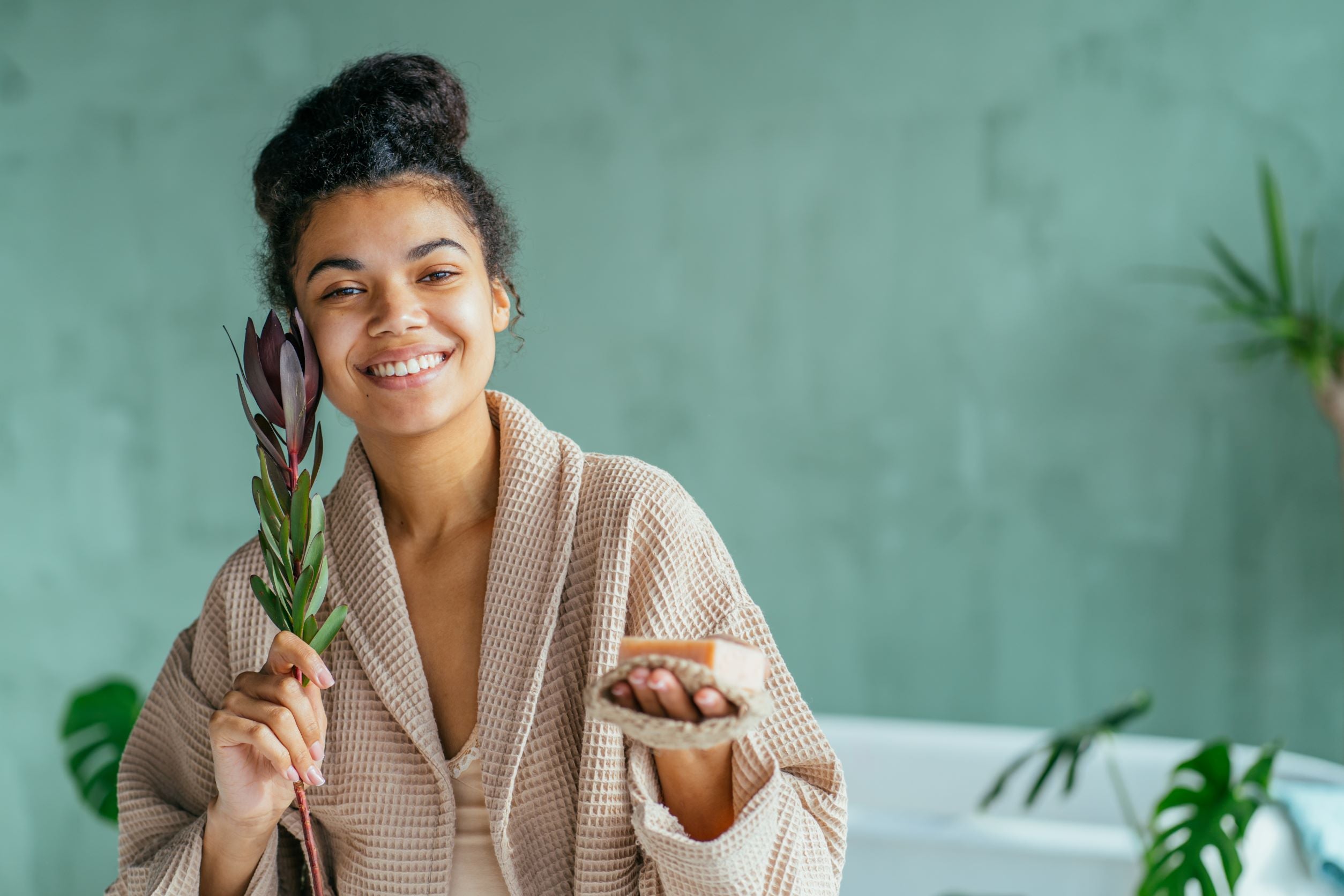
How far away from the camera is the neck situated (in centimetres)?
119

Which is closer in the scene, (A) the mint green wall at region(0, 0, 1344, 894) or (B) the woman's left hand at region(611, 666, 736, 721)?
(B) the woman's left hand at region(611, 666, 736, 721)

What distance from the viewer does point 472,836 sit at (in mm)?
1119

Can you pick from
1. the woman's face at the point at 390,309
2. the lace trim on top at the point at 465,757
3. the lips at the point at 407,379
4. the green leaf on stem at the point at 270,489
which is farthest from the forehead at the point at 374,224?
the lace trim on top at the point at 465,757

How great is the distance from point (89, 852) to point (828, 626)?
2132 millimetres

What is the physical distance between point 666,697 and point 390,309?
19.0 inches

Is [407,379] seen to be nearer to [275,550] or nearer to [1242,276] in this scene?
[275,550]

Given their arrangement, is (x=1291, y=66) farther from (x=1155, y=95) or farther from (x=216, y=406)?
(x=216, y=406)

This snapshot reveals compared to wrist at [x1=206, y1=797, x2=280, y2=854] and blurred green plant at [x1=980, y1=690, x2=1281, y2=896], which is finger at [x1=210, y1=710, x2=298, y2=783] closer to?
wrist at [x1=206, y1=797, x2=280, y2=854]

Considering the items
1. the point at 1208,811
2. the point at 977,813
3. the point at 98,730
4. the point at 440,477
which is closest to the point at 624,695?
the point at 440,477

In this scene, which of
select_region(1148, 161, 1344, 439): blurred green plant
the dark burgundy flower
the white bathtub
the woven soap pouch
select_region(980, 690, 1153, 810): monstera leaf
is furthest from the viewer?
select_region(1148, 161, 1344, 439): blurred green plant

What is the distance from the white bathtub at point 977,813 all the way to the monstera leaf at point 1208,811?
1.81ft

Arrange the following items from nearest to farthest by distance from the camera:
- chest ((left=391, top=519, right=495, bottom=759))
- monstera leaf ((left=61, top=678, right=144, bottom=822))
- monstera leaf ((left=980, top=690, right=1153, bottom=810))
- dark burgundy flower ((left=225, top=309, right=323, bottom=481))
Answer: dark burgundy flower ((left=225, top=309, right=323, bottom=481)) < chest ((left=391, top=519, right=495, bottom=759)) < monstera leaf ((left=980, top=690, right=1153, bottom=810)) < monstera leaf ((left=61, top=678, right=144, bottom=822))

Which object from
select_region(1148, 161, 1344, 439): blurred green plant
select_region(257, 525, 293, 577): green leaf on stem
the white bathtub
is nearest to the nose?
select_region(257, 525, 293, 577): green leaf on stem

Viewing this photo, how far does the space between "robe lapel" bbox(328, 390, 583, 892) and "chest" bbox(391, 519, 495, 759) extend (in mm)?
19
